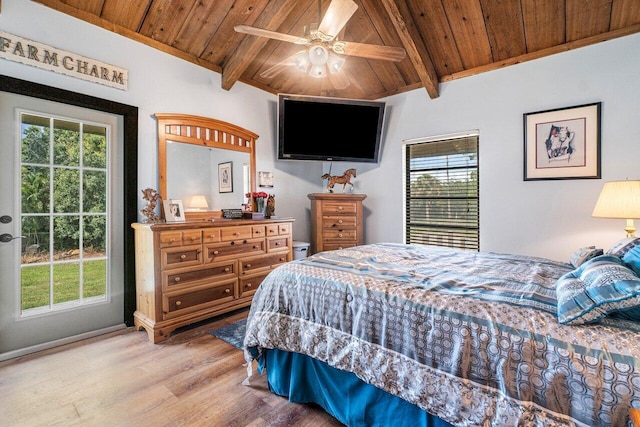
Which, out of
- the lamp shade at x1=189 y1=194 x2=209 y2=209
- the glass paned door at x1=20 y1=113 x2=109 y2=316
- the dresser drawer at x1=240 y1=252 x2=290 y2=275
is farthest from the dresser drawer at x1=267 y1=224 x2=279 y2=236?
the glass paned door at x1=20 y1=113 x2=109 y2=316

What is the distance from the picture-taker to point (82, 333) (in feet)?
8.27

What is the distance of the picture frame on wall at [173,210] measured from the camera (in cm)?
282

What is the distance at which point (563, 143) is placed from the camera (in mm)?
2934

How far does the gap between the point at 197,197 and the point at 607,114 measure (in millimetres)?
4069

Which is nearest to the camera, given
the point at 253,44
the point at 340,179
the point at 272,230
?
the point at 253,44

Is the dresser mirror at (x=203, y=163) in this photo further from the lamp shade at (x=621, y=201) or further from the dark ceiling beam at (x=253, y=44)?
the lamp shade at (x=621, y=201)

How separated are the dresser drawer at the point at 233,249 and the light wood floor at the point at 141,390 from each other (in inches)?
30.7

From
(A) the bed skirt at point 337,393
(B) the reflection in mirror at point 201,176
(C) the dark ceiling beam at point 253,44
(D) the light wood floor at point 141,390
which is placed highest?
(C) the dark ceiling beam at point 253,44

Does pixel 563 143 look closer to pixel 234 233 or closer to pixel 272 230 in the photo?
pixel 272 230

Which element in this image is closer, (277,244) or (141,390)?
(141,390)

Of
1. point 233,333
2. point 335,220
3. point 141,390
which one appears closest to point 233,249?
point 233,333

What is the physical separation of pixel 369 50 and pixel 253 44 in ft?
4.13

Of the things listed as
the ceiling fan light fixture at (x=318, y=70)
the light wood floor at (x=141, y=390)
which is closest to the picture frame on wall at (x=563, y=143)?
the ceiling fan light fixture at (x=318, y=70)

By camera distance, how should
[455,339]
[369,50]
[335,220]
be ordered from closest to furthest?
[455,339], [369,50], [335,220]
